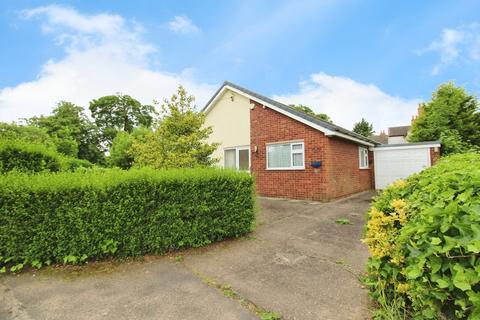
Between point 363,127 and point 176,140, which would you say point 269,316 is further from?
point 363,127

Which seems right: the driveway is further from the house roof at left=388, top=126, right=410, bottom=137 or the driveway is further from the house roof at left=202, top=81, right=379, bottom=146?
the house roof at left=388, top=126, right=410, bottom=137

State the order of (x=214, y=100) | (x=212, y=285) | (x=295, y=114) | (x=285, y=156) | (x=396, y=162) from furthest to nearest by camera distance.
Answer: (x=214, y=100) < (x=396, y=162) < (x=285, y=156) < (x=295, y=114) < (x=212, y=285)

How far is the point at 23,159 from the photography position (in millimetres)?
5070

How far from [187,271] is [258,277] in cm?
114

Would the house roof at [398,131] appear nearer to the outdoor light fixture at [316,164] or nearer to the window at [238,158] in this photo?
the window at [238,158]

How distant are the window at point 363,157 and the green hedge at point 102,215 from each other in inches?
393

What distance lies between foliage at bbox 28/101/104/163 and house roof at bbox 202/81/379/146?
21234 millimetres

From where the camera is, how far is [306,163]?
953 cm

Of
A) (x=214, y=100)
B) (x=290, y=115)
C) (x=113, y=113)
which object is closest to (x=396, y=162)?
(x=290, y=115)

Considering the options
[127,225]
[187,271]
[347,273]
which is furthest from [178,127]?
[347,273]

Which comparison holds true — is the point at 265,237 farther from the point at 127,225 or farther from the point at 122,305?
the point at 122,305

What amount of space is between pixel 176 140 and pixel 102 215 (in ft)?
15.0

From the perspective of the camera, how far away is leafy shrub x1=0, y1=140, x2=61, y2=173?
4.80 metres

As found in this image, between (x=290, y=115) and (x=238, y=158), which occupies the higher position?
(x=290, y=115)
